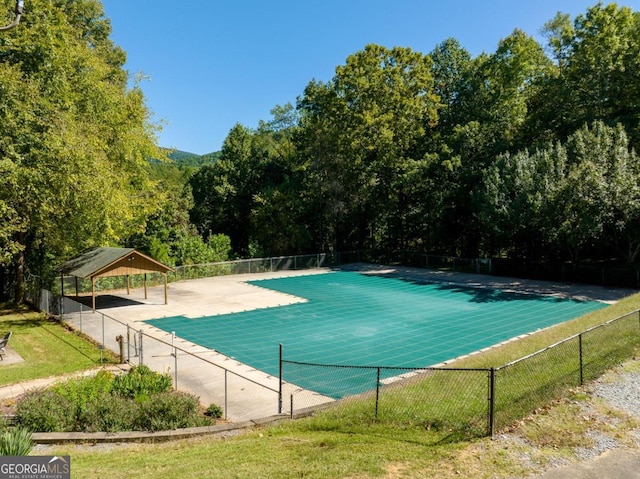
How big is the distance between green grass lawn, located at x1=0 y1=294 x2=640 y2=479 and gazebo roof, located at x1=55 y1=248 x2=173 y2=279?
15.0m

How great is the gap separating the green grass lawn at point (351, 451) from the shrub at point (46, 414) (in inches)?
40.9

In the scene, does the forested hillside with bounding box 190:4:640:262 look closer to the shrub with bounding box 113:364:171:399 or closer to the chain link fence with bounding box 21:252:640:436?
the chain link fence with bounding box 21:252:640:436

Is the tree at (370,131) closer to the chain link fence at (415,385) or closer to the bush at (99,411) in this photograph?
the chain link fence at (415,385)

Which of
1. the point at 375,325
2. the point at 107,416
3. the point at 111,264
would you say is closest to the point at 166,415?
the point at 107,416

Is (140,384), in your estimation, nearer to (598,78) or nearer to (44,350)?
(44,350)

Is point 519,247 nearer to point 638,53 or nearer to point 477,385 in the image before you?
point 638,53

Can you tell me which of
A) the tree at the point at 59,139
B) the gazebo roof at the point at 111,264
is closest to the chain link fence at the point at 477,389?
the gazebo roof at the point at 111,264

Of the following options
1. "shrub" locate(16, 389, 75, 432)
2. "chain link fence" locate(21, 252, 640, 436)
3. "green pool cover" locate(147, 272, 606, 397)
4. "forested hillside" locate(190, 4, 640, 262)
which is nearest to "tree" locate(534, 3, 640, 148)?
"forested hillside" locate(190, 4, 640, 262)

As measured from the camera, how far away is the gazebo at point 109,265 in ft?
75.0

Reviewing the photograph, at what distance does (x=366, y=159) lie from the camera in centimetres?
4447

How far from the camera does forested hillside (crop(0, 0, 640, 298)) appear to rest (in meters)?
21.1

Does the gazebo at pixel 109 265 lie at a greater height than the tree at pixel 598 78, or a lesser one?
lesser

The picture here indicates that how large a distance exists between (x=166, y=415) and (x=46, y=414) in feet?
7.87

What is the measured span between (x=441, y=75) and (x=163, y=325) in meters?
37.4
